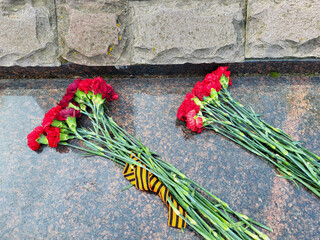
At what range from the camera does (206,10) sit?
1604 millimetres

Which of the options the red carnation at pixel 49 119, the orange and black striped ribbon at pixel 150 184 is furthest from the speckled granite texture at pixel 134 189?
the red carnation at pixel 49 119

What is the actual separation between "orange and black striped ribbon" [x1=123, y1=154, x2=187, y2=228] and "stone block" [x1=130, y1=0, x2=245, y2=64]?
857 mm

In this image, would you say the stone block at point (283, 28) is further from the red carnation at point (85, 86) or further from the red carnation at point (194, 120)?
the red carnation at point (85, 86)

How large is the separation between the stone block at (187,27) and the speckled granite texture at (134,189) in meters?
0.29

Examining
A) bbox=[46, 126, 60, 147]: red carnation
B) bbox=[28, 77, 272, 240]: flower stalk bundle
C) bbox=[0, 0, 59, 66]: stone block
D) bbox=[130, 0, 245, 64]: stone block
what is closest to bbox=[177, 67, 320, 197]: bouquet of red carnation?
bbox=[130, 0, 245, 64]: stone block

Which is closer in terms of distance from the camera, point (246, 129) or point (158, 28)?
point (246, 129)

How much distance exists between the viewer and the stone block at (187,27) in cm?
159

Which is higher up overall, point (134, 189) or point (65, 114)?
point (65, 114)

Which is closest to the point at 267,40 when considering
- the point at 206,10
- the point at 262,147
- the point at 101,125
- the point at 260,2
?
the point at 260,2

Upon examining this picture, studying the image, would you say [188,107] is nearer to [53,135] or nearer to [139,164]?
[139,164]

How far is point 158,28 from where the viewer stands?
A: 1606 millimetres

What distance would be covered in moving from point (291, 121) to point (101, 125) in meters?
1.35

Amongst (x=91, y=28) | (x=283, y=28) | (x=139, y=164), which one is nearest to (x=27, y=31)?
(x=91, y=28)

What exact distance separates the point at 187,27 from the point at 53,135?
3.83ft
